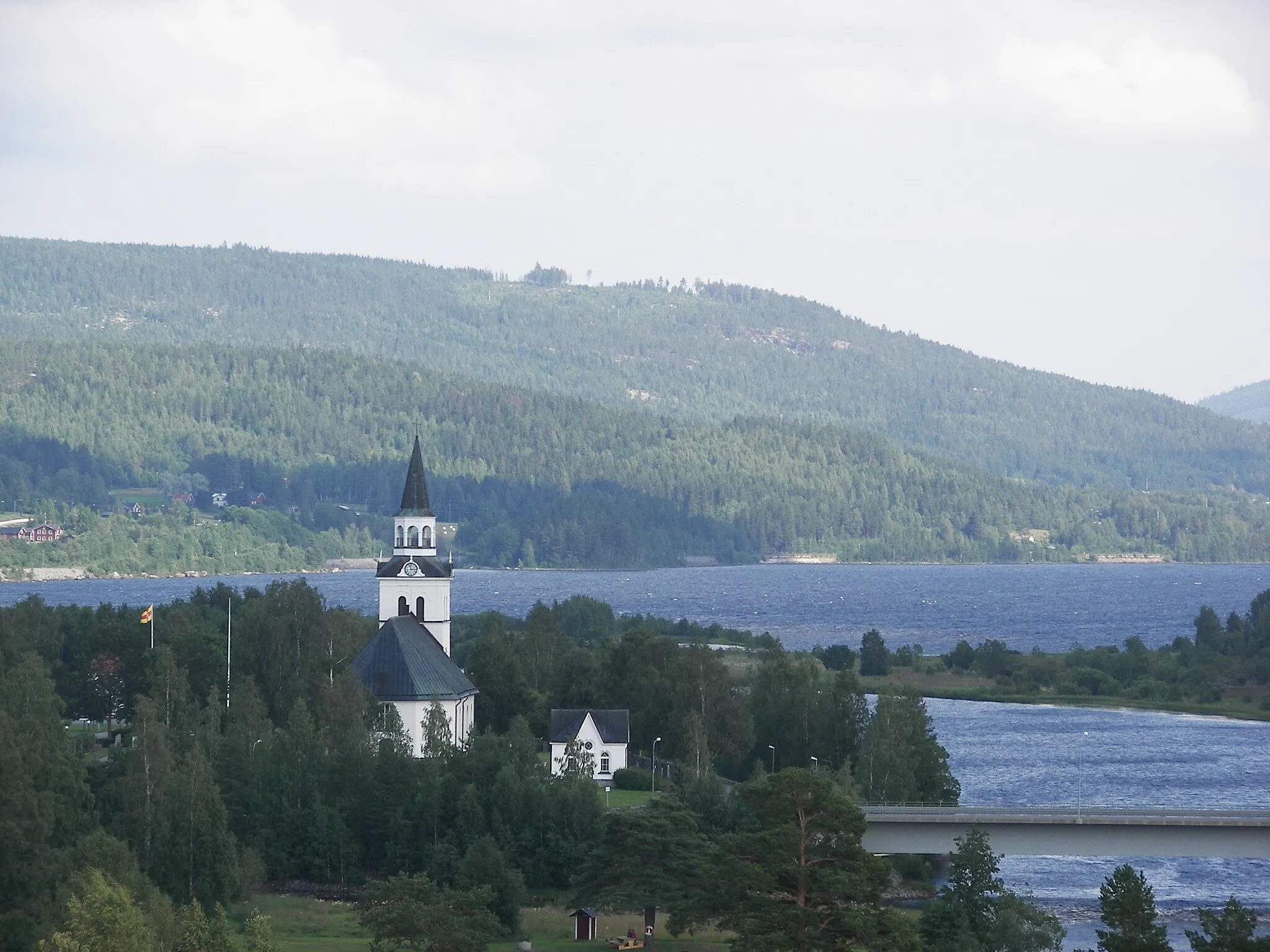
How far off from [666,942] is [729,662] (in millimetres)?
68704

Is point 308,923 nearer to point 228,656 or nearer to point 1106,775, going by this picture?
point 228,656

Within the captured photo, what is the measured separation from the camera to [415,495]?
86438 mm

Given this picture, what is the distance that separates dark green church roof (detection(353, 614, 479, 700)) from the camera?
262 ft

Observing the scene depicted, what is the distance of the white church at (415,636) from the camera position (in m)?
79.9

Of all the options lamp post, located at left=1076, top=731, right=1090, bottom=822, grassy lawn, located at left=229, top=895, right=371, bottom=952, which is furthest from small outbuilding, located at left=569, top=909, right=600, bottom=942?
lamp post, located at left=1076, top=731, right=1090, bottom=822

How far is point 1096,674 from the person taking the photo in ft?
423

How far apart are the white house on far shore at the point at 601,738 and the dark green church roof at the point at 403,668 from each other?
13.8 ft

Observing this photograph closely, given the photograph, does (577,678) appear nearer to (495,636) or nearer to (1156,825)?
(495,636)

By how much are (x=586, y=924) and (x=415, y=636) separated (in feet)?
78.9

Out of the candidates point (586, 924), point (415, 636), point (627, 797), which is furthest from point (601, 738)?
point (586, 924)

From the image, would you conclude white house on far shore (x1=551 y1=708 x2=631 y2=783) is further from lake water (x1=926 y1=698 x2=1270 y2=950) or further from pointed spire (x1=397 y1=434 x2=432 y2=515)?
lake water (x1=926 y1=698 x2=1270 y2=950)

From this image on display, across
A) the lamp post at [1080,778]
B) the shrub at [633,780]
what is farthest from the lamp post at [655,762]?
the lamp post at [1080,778]

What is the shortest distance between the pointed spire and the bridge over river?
25.3 metres

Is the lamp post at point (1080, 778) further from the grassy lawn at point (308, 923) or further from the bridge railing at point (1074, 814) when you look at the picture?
the grassy lawn at point (308, 923)
